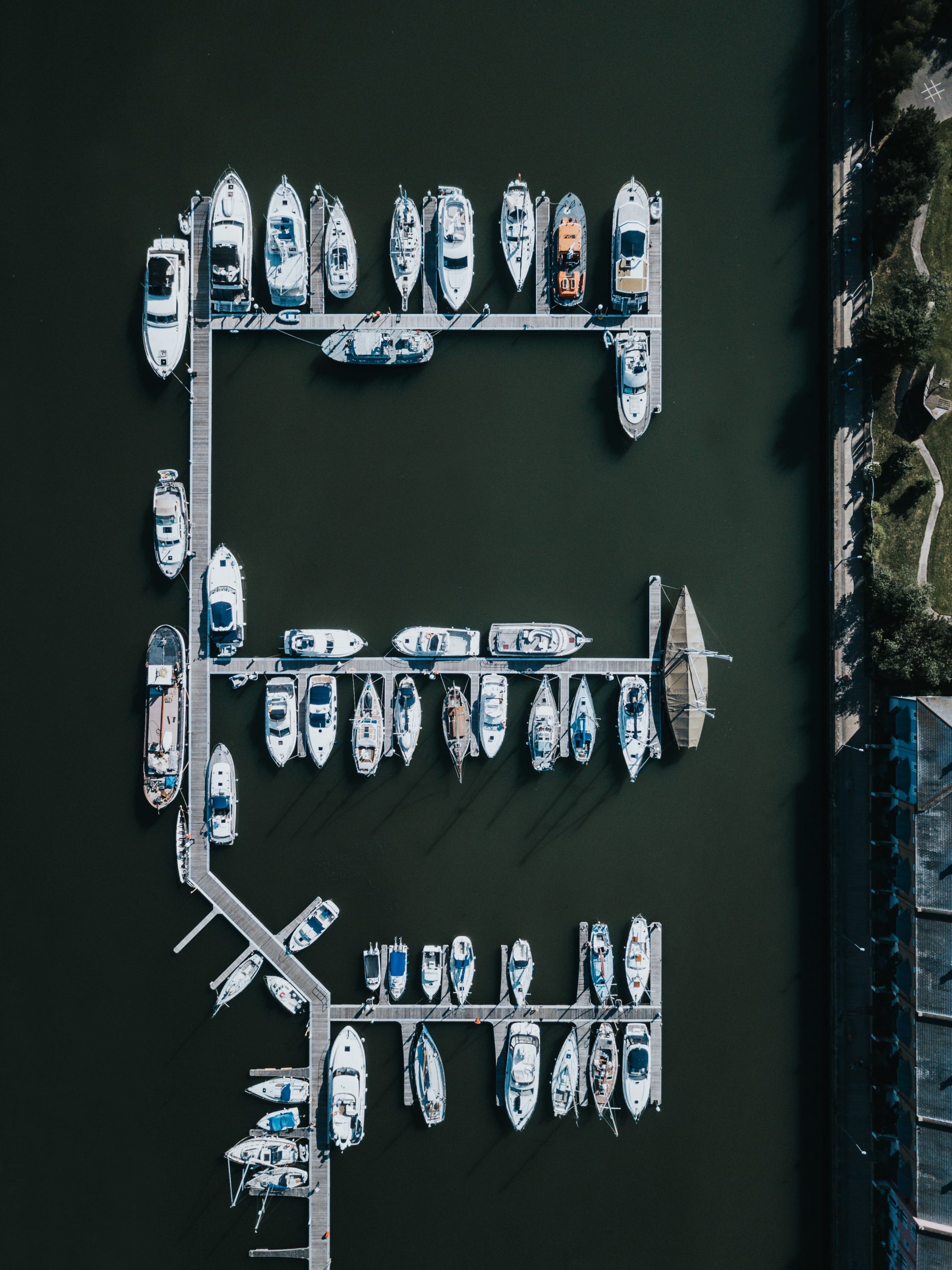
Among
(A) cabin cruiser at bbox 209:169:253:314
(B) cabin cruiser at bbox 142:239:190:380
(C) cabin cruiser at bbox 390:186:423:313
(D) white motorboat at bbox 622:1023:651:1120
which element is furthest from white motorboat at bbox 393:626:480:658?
(D) white motorboat at bbox 622:1023:651:1120

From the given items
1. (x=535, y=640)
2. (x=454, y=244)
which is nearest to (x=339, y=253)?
(x=454, y=244)

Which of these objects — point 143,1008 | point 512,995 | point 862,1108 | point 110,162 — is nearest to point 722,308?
point 110,162

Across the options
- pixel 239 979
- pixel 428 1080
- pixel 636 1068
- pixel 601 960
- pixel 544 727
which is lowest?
pixel 428 1080

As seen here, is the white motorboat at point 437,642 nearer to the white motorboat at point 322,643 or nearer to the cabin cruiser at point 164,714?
the white motorboat at point 322,643

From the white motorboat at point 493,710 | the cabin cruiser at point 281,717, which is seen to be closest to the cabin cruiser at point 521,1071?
the white motorboat at point 493,710

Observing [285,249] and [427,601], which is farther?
[427,601]

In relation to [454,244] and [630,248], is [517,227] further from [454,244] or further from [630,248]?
[630,248]

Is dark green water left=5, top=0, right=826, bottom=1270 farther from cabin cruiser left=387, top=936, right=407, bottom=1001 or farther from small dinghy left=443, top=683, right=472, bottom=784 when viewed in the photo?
small dinghy left=443, top=683, right=472, bottom=784
